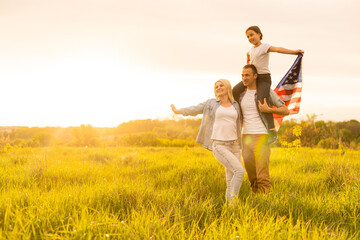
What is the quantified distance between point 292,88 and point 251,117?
130 centimetres

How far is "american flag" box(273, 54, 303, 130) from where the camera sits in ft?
16.4

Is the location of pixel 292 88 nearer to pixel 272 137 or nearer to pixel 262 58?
pixel 262 58

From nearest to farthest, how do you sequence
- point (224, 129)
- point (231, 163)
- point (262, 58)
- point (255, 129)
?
1. point (231, 163)
2. point (224, 129)
3. point (255, 129)
4. point (262, 58)

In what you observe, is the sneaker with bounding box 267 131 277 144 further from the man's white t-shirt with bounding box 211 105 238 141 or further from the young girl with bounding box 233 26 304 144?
the man's white t-shirt with bounding box 211 105 238 141

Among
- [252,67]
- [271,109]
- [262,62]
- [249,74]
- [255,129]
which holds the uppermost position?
[262,62]

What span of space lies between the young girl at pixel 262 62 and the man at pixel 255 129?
0.11 meters

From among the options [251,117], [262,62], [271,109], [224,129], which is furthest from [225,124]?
[262,62]

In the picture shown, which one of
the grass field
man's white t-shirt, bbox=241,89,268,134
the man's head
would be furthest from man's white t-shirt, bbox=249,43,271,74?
Answer: the grass field

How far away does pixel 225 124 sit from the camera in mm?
4320

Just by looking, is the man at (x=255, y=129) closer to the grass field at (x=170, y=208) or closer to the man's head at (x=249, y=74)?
the man's head at (x=249, y=74)

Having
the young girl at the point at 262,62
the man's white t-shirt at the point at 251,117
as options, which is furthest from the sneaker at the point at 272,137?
the man's white t-shirt at the point at 251,117

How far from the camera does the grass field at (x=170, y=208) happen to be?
102 inches

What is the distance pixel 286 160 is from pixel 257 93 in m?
4.60

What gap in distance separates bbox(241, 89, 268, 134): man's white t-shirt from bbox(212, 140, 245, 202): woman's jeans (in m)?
0.39
